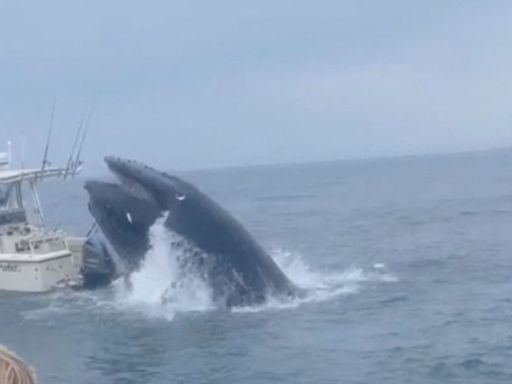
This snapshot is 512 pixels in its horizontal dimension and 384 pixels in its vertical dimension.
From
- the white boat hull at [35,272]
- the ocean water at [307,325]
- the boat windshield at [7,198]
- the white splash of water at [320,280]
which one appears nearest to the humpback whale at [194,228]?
the white splash of water at [320,280]

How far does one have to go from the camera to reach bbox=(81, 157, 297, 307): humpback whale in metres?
29.2

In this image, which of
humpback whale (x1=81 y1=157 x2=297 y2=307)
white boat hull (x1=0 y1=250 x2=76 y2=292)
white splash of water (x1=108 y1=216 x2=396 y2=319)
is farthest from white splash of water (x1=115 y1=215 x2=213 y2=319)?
white boat hull (x1=0 y1=250 x2=76 y2=292)

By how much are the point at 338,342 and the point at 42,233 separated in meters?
16.0

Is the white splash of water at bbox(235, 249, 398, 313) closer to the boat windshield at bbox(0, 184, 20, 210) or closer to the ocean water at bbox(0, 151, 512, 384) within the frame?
the ocean water at bbox(0, 151, 512, 384)

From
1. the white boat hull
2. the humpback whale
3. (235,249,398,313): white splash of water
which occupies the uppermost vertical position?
the humpback whale

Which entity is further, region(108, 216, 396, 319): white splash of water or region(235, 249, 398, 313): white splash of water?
region(108, 216, 396, 319): white splash of water

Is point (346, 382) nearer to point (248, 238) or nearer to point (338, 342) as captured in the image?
point (338, 342)

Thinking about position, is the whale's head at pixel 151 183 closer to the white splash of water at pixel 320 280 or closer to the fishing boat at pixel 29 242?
the white splash of water at pixel 320 280

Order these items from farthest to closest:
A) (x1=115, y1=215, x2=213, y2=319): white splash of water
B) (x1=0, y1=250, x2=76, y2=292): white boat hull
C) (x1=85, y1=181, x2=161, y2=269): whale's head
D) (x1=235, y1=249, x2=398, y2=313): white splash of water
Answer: (x1=0, y1=250, x2=76, y2=292): white boat hull
(x1=85, y1=181, x2=161, y2=269): whale's head
(x1=115, y1=215, x2=213, y2=319): white splash of water
(x1=235, y1=249, x2=398, y2=313): white splash of water

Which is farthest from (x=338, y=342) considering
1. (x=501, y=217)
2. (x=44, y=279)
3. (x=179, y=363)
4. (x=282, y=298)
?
(x=501, y=217)

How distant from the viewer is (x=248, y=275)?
95.9 feet

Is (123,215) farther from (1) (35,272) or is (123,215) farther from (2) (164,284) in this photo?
(1) (35,272)

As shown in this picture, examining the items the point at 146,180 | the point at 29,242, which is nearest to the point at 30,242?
the point at 29,242

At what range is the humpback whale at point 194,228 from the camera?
29.2 meters
